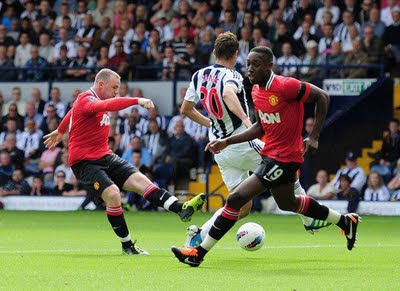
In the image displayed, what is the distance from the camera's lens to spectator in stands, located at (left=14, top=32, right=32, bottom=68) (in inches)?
1104

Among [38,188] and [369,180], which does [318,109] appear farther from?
[38,188]

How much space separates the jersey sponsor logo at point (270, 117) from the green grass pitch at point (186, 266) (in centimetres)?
145

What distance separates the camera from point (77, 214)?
22.7m

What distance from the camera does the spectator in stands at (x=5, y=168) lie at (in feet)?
83.3

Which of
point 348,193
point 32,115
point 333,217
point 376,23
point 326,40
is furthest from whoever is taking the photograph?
point 32,115

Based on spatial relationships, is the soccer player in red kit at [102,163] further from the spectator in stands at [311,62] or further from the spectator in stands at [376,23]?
the spectator in stands at [376,23]

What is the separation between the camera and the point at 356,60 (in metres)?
23.8

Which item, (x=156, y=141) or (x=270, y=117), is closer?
(x=270, y=117)

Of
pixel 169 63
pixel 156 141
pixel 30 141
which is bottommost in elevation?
pixel 30 141

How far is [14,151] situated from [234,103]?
13.9m

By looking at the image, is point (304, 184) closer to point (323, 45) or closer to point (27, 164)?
point (323, 45)

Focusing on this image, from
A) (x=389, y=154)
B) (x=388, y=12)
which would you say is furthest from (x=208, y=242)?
(x=388, y=12)

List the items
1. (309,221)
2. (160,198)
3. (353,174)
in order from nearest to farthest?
(309,221)
(160,198)
(353,174)

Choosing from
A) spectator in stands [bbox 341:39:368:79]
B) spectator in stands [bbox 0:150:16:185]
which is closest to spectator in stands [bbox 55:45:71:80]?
spectator in stands [bbox 0:150:16:185]
